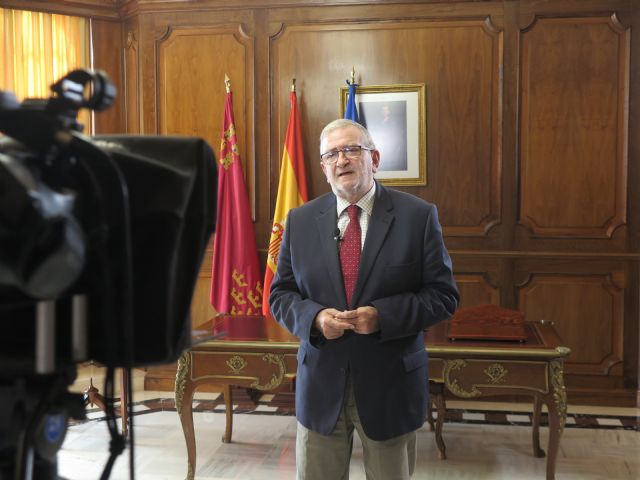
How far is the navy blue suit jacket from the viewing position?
2.29 m

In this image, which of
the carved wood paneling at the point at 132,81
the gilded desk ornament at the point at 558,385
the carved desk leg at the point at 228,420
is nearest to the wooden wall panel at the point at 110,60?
the carved wood paneling at the point at 132,81

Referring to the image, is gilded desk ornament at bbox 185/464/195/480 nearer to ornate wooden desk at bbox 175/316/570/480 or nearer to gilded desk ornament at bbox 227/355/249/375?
ornate wooden desk at bbox 175/316/570/480

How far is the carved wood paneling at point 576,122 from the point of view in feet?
16.2

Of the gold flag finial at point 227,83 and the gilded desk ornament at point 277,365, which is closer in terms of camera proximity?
the gilded desk ornament at point 277,365

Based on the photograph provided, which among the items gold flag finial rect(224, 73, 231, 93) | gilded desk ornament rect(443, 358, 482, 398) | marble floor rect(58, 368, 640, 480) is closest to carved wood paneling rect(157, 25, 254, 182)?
gold flag finial rect(224, 73, 231, 93)

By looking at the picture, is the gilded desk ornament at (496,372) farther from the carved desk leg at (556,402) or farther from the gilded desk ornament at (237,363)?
the gilded desk ornament at (237,363)

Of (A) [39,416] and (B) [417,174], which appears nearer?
(A) [39,416]

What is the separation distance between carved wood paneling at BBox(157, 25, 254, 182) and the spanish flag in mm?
97

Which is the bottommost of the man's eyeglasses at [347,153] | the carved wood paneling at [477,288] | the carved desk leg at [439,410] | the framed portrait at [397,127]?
the carved desk leg at [439,410]

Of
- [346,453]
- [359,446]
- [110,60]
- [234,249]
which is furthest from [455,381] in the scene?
[110,60]

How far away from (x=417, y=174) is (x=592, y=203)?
3.97 feet

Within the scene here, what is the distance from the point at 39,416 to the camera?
66cm

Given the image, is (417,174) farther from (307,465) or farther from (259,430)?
(307,465)

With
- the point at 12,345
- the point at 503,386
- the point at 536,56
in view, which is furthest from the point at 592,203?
the point at 12,345
